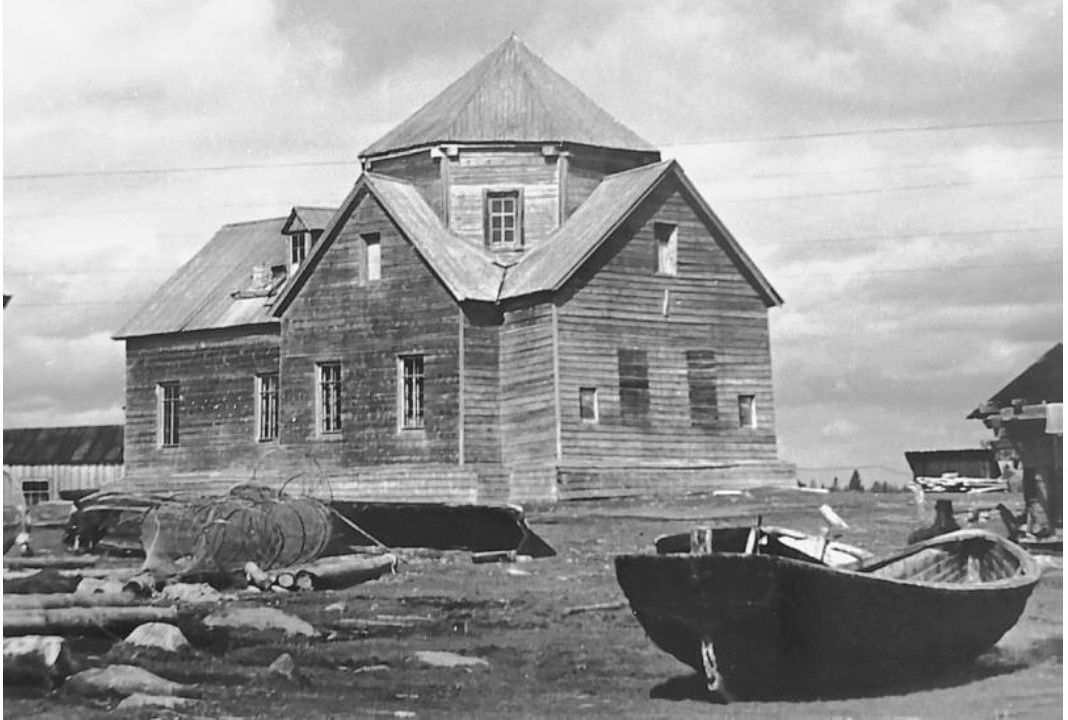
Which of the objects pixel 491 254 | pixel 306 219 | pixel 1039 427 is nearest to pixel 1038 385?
pixel 1039 427

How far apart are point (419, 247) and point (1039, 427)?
190 inches

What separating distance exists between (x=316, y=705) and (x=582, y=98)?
4797mm

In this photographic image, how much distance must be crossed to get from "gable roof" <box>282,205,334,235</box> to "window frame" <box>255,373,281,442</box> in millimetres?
1182

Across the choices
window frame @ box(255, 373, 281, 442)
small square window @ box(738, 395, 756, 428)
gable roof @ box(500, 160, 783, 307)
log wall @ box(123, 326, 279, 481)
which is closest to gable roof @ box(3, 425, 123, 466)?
log wall @ box(123, 326, 279, 481)

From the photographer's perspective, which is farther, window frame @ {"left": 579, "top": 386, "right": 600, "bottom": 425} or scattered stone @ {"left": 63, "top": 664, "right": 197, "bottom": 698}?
window frame @ {"left": 579, "top": 386, "right": 600, "bottom": 425}

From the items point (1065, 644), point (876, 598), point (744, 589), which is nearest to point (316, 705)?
point (744, 589)

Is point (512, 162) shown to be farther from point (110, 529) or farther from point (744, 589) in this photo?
point (744, 589)

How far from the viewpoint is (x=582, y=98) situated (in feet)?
39.9

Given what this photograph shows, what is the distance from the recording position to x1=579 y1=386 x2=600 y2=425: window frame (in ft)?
38.7

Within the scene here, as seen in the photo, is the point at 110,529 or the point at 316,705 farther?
the point at 110,529

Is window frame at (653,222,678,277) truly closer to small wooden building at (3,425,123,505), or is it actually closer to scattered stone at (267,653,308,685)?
scattered stone at (267,653,308,685)

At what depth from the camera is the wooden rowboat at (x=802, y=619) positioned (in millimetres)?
9531

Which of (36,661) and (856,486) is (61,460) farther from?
(856,486)

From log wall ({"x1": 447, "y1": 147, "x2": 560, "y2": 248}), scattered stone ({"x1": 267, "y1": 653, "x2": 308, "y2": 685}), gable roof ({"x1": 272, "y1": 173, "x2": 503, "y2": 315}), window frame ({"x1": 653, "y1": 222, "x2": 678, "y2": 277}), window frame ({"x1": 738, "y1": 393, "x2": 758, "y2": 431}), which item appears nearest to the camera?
scattered stone ({"x1": 267, "y1": 653, "x2": 308, "y2": 685})
